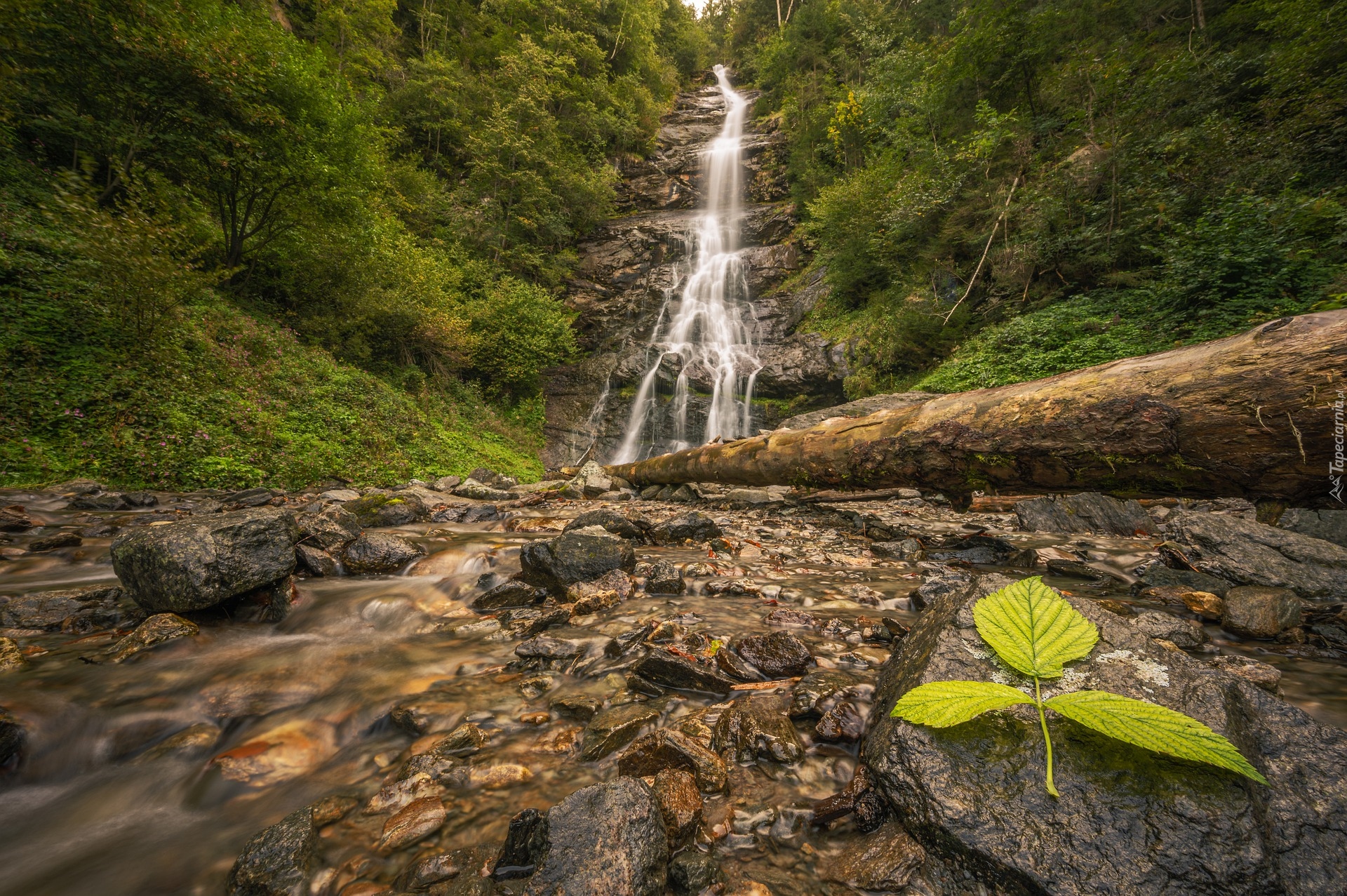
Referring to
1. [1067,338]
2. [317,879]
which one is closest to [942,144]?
[1067,338]

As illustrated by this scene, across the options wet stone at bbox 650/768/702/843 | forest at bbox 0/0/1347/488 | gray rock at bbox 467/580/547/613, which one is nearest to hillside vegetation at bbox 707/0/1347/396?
forest at bbox 0/0/1347/488

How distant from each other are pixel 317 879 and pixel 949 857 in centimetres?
176

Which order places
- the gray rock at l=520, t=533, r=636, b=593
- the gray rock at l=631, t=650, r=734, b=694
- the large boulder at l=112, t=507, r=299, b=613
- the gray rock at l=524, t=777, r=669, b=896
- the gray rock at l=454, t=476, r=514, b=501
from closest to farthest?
1. the gray rock at l=524, t=777, r=669, b=896
2. the gray rock at l=631, t=650, r=734, b=694
3. the large boulder at l=112, t=507, r=299, b=613
4. the gray rock at l=520, t=533, r=636, b=593
5. the gray rock at l=454, t=476, r=514, b=501

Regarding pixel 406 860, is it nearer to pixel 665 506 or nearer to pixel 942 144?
pixel 665 506

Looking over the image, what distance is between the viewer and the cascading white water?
16.5 meters

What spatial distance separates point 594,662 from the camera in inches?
97.0

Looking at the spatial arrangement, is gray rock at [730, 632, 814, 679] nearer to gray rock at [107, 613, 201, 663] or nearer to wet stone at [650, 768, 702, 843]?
wet stone at [650, 768, 702, 843]

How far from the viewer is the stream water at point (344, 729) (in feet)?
4.54

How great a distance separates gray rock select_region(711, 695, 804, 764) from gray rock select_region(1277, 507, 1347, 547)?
563 cm

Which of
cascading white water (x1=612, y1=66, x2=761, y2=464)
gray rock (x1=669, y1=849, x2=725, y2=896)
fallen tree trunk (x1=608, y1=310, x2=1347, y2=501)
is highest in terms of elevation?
cascading white water (x1=612, y1=66, x2=761, y2=464)

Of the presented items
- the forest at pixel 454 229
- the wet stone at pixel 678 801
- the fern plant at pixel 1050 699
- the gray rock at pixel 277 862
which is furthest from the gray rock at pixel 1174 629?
the forest at pixel 454 229

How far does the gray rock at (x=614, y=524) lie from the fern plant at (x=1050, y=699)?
4.00 metres

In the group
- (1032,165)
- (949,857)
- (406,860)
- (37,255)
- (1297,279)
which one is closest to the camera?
(949,857)

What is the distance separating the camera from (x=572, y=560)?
3.65 meters
